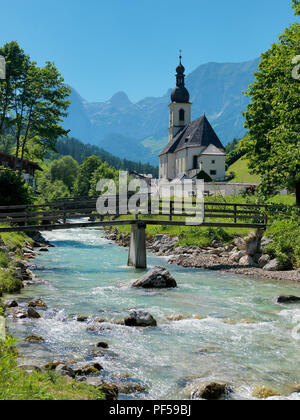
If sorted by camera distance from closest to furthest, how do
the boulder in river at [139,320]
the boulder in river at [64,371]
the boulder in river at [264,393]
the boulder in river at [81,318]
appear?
the boulder in river at [264,393]
the boulder in river at [64,371]
the boulder in river at [139,320]
the boulder in river at [81,318]

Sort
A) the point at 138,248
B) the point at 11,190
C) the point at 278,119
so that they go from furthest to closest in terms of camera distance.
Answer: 1. the point at 11,190
2. the point at 278,119
3. the point at 138,248

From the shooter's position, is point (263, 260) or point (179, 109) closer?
point (263, 260)

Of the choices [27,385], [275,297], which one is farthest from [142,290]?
[27,385]

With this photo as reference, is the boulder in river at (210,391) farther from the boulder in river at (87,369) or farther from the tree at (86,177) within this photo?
the tree at (86,177)

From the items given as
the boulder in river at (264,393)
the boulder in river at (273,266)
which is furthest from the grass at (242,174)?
the boulder in river at (264,393)

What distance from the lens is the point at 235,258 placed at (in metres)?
25.4

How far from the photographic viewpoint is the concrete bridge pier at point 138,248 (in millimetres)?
24141

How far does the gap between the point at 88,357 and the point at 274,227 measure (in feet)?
65.5

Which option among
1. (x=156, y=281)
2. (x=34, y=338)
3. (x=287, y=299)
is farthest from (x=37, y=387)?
(x=156, y=281)

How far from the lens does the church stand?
8181 cm

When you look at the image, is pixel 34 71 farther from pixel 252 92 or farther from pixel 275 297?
pixel 275 297

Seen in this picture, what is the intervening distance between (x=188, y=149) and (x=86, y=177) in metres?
31.7

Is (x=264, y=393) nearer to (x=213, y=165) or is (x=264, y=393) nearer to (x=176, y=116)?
(x=213, y=165)

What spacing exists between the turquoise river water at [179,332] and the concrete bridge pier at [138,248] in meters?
3.94
